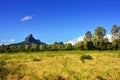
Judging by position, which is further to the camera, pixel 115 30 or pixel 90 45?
pixel 115 30

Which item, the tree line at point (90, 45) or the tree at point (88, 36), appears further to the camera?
the tree at point (88, 36)

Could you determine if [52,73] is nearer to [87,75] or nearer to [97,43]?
[87,75]

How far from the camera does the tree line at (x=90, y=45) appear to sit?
319ft

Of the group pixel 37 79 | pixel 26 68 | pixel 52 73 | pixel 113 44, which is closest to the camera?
pixel 37 79

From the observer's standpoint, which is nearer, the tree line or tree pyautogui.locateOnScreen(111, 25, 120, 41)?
the tree line

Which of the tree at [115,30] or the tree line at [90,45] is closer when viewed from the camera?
the tree line at [90,45]

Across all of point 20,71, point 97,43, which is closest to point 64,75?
point 20,71

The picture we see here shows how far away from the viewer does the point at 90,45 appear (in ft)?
343

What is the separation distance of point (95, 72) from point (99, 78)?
1.29m

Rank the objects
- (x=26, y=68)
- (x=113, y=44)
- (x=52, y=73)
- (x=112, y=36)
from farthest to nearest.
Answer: (x=112, y=36) → (x=113, y=44) → (x=26, y=68) → (x=52, y=73)

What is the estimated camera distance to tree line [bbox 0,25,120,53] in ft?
319

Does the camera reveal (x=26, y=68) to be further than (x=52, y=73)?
Yes

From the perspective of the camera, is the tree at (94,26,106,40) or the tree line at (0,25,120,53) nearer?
the tree line at (0,25,120,53)

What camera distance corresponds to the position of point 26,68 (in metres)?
19.5
